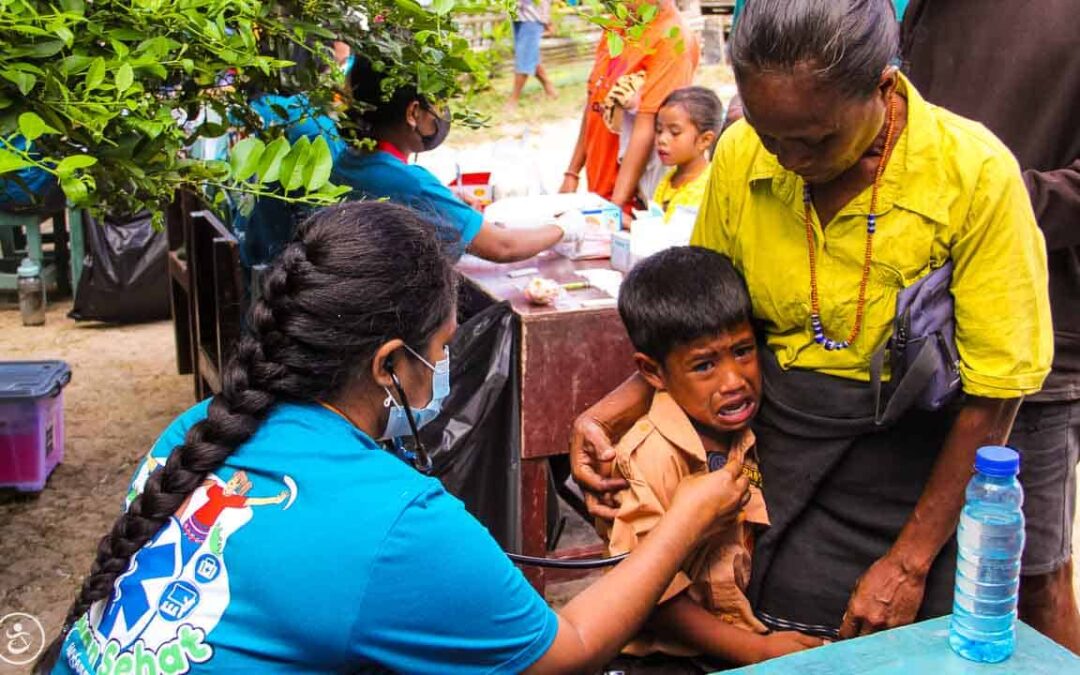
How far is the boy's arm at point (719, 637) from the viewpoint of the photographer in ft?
6.28

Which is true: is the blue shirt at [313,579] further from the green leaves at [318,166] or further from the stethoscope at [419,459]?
the green leaves at [318,166]

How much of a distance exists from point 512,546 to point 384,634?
1770 millimetres

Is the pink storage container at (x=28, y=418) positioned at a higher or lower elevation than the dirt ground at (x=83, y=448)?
higher

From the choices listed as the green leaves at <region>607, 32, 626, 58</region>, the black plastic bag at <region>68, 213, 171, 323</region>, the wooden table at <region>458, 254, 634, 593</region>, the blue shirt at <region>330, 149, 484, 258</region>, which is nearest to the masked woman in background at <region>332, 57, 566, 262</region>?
the blue shirt at <region>330, 149, 484, 258</region>

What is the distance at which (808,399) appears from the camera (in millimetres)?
1839

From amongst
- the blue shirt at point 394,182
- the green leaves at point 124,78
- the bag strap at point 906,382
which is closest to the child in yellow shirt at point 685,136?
the blue shirt at point 394,182

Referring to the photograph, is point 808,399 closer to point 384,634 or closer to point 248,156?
point 384,634

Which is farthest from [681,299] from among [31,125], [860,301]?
[31,125]

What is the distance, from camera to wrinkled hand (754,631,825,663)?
1914 mm

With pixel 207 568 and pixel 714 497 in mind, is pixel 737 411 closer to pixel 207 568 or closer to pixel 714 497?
pixel 714 497

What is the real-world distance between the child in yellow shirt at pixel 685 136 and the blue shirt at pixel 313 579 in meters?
2.78

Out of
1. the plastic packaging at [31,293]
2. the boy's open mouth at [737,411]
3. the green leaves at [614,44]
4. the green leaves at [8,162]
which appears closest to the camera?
the green leaves at [8,162]

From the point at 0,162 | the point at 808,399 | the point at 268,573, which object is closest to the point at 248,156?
the point at 0,162

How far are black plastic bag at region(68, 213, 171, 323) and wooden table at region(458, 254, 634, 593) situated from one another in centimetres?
320
